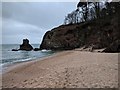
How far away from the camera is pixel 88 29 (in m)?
58.5

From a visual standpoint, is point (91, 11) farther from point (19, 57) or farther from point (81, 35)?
point (19, 57)

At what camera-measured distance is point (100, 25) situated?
53062 mm

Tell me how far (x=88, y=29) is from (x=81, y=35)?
308cm

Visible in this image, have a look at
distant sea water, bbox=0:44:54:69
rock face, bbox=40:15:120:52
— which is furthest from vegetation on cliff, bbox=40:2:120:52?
distant sea water, bbox=0:44:54:69

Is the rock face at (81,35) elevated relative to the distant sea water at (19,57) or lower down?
elevated

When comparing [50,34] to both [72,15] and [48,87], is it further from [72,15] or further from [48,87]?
[48,87]

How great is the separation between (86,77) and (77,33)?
53.4 metres

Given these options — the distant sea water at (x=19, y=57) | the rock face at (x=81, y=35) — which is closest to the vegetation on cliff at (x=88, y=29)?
the rock face at (x=81, y=35)

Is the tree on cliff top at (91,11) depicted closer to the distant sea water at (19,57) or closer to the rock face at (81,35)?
the rock face at (81,35)

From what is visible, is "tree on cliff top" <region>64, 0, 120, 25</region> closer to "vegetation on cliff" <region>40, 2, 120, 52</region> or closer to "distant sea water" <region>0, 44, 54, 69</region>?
"vegetation on cliff" <region>40, 2, 120, 52</region>

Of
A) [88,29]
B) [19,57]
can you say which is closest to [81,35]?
[88,29]

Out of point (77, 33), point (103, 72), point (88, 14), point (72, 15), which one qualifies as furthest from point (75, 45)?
point (103, 72)

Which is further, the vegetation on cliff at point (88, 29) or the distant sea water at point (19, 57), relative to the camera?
the vegetation on cliff at point (88, 29)

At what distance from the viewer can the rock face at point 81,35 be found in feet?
→ 157
